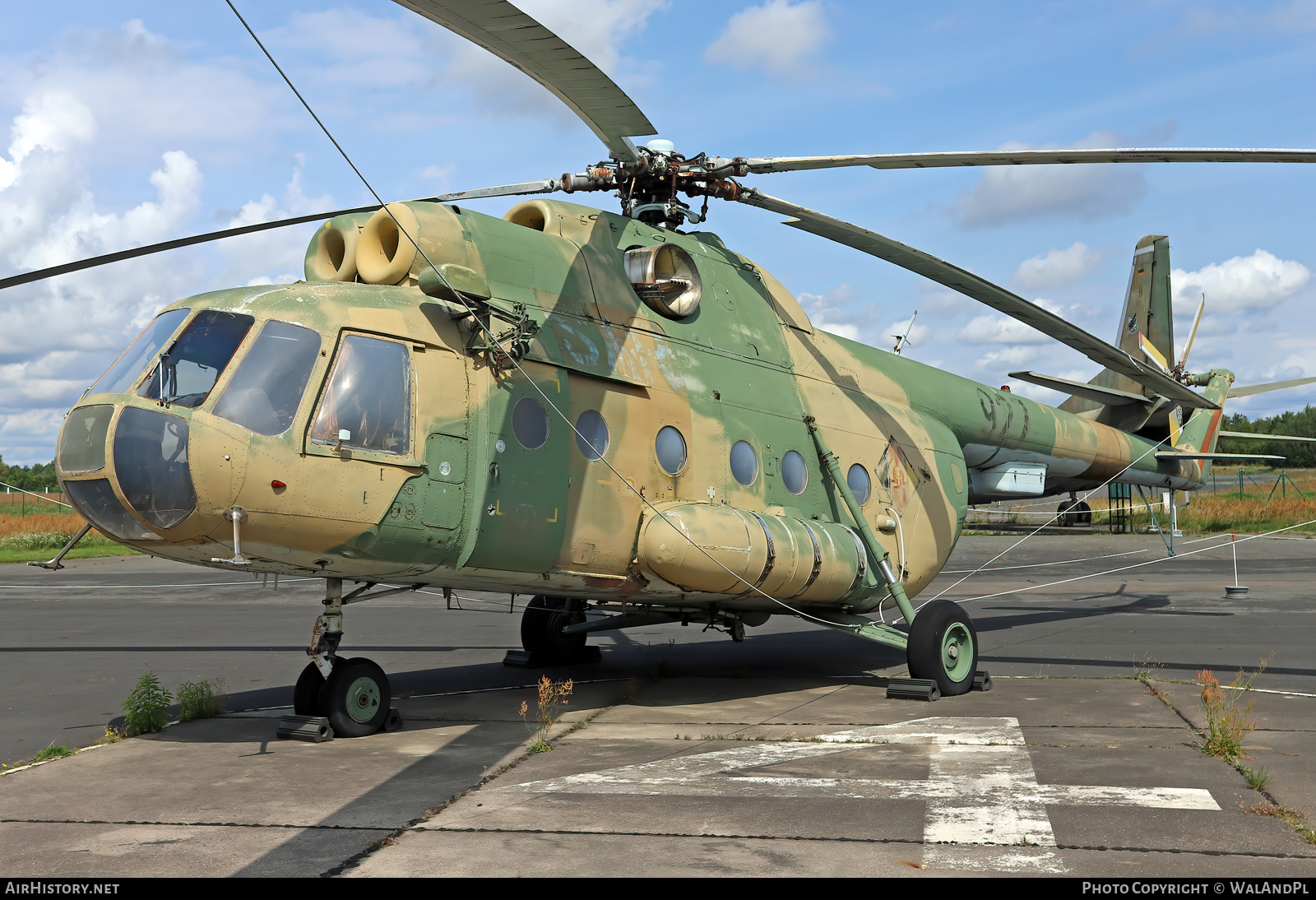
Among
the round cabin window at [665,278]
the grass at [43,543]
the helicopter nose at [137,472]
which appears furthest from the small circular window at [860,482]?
the grass at [43,543]

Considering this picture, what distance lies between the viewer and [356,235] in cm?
869

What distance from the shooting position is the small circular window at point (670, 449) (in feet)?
30.9

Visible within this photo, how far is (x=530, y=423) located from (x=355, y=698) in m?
2.60

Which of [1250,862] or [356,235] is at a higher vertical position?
[356,235]

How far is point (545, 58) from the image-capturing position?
6383 millimetres

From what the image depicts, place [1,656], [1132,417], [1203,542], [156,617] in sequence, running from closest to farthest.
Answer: [1,656]
[1132,417]
[156,617]
[1203,542]

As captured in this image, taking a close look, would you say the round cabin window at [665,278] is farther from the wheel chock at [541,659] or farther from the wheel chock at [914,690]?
the wheel chock at [541,659]

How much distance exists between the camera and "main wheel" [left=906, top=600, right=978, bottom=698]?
10406mm

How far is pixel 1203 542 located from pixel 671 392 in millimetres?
29235

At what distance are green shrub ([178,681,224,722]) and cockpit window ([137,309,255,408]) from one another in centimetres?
333

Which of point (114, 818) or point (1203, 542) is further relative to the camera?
point (1203, 542)

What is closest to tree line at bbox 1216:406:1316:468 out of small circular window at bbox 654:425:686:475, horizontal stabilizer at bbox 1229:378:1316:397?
horizontal stabilizer at bbox 1229:378:1316:397
